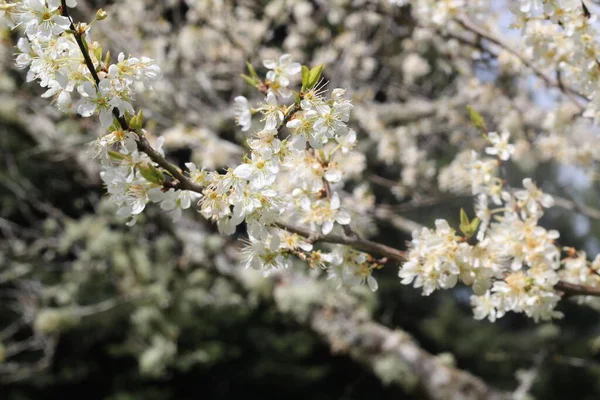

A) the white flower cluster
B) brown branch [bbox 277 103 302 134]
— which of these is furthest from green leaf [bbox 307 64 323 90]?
the white flower cluster

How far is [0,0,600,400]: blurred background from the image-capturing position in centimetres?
284

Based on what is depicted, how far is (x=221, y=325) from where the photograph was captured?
4043 mm

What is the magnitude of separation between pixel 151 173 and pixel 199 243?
2593 mm

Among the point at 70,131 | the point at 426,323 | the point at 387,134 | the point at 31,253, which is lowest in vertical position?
the point at 426,323

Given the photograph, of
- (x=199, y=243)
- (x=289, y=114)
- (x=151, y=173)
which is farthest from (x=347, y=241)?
(x=199, y=243)

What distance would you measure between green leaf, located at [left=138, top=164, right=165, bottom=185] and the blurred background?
4.85ft

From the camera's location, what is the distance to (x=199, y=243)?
3311 millimetres

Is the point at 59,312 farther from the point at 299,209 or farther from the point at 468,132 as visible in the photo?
the point at 468,132

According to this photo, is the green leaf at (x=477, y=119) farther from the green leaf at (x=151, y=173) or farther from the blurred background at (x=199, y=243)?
the blurred background at (x=199, y=243)

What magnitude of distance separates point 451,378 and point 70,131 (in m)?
2.87

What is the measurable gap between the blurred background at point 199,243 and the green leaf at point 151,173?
4.85ft

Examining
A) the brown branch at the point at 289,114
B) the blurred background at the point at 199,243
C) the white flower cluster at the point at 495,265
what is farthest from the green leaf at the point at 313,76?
the blurred background at the point at 199,243

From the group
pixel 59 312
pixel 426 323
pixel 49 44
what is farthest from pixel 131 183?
pixel 426 323

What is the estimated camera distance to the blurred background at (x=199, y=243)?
2838mm
